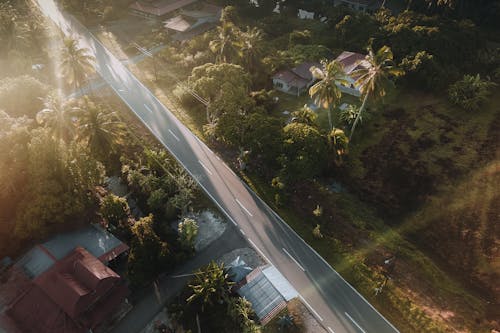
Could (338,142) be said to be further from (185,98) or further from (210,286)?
(185,98)

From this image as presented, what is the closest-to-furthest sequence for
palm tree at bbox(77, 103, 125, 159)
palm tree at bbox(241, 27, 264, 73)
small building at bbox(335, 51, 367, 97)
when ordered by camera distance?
palm tree at bbox(77, 103, 125, 159) < small building at bbox(335, 51, 367, 97) < palm tree at bbox(241, 27, 264, 73)

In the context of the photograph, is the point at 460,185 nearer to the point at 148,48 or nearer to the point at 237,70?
the point at 237,70

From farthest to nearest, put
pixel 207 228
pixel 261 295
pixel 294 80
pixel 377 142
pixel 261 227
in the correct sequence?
pixel 294 80
pixel 377 142
pixel 261 227
pixel 207 228
pixel 261 295

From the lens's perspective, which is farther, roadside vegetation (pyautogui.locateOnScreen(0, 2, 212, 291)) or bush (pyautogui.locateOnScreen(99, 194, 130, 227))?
bush (pyautogui.locateOnScreen(99, 194, 130, 227))

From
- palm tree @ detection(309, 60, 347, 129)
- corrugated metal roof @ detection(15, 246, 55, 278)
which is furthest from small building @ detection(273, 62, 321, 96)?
corrugated metal roof @ detection(15, 246, 55, 278)

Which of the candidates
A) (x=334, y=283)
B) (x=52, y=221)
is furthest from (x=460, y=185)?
(x=52, y=221)

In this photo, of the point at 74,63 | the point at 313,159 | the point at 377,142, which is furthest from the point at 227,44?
the point at 377,142

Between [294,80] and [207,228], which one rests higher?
[294,80]

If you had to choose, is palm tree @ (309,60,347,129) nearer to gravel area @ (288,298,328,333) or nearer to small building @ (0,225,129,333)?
gravel area @ (288,298,328,333)
